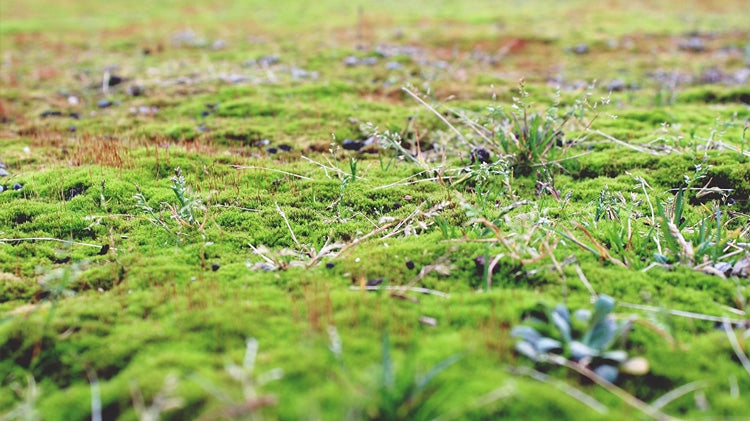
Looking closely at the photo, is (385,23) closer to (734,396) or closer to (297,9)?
(297,9)

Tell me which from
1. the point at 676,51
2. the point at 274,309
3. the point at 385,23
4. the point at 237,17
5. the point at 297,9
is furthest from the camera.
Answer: the point at 297,9

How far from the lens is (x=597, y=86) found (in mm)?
10586

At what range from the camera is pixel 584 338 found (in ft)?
9.36

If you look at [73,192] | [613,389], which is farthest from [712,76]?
→ [73,192]

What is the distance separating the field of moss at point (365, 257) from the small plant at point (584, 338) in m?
0.01

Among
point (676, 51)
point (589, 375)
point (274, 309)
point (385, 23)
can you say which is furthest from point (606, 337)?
point (385, 23)

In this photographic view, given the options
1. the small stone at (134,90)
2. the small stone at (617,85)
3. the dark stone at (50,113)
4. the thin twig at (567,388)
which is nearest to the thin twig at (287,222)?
the thin twig at (567,388)

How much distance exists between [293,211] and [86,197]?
1999 mm

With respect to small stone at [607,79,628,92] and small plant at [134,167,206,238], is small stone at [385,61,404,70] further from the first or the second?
small plant at [134,167,206,238]

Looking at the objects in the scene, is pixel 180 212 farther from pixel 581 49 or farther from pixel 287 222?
pixel 581 49

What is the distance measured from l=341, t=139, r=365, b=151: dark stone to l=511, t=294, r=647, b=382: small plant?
424 cm

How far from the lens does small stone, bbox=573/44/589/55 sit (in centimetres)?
1387

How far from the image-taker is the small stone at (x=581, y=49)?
45.5 feet

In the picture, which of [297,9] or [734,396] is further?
[297,9]
